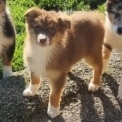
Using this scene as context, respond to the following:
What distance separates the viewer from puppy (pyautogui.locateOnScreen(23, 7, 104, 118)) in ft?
11.9

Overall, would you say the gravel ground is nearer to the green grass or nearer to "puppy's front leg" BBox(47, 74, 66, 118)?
"puppy's front leg" BBox(47, 74, 66, 118)

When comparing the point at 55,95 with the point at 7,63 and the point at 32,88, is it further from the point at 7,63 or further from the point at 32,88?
the point at 7,63

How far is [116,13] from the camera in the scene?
13.9ft

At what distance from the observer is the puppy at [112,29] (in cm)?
422

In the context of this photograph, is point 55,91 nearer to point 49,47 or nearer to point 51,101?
point 51,101

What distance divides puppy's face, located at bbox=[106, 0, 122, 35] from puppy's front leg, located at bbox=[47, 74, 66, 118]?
0.75 meters

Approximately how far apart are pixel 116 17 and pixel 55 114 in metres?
1.16

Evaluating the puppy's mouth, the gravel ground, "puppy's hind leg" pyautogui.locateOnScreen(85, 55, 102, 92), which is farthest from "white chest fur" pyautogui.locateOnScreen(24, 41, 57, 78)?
"puppy's hind leg" pyautogui.locateOnScreen(85, 55, 102, 92)

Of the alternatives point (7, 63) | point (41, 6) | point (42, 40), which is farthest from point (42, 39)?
point (41, 6)

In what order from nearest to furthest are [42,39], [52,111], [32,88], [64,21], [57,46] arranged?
[42,39]
[64,21]
[57,46]
[52,111]
[32,88]

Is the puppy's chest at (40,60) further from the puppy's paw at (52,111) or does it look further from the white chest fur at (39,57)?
the puppy's paw at (52,111)

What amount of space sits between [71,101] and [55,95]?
A: 438 mm

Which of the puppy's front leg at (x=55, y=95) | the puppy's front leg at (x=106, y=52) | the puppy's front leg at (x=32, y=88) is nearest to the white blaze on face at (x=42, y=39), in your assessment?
the puppy's front leg at (x=55, y=95)

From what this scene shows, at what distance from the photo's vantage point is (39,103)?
14.1 ft
